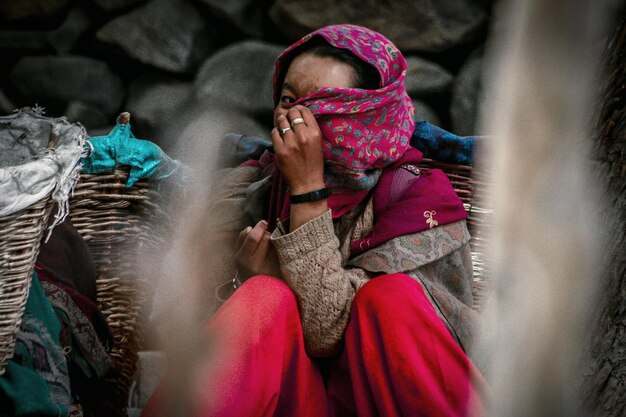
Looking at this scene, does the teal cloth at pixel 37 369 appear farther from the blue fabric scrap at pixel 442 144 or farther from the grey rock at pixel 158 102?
the blue fabric scrap at pixel 442 144

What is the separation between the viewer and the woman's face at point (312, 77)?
1.09m

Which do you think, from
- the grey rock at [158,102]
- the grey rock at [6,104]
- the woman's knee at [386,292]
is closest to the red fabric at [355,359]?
the woman's knee at [386,292]

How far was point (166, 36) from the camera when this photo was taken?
84 centimetres

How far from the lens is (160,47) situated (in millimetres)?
833

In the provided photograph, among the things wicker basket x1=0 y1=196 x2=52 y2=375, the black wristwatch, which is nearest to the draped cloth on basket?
wicker basket x1=0 y1=196 x2=52 y2=375

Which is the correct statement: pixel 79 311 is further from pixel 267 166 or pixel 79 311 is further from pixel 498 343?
pixel 498 343

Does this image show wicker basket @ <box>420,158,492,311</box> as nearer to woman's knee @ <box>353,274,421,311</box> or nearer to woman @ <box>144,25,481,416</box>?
woman @ <box>144,25,481,416</box>

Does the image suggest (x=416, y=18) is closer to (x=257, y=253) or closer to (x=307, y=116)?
(x=307, y=116)

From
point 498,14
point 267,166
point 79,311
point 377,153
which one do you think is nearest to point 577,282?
point 498,14

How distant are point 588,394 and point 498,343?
12 centimetres

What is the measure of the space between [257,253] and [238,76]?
0.47 m

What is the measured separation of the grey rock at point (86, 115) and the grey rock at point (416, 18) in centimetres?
48

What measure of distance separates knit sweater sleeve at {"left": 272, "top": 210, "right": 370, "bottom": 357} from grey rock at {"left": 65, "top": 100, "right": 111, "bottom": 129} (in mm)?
457

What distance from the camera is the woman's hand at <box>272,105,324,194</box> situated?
1.04 metres
